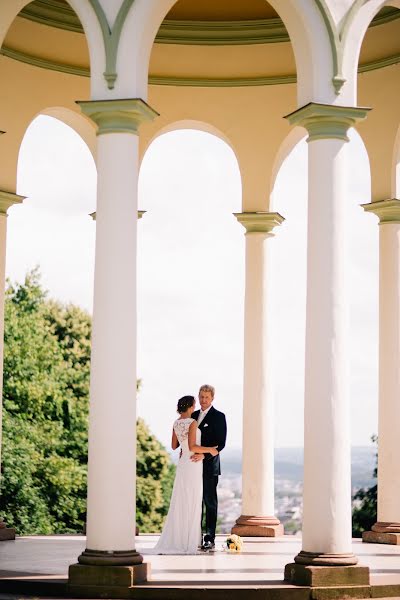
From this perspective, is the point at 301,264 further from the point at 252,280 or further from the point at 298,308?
the point at 252,280

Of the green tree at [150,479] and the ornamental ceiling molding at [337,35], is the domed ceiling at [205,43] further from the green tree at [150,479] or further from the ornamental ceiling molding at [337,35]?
the green tree at [150,479]

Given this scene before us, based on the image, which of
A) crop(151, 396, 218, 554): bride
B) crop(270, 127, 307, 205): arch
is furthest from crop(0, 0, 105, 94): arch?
crop(270, 127, 307, 205): arch

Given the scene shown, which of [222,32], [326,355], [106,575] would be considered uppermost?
[222,32]

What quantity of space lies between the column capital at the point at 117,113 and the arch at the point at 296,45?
0.42 meters

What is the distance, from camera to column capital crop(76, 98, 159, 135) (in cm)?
2808

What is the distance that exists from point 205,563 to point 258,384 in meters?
11.3

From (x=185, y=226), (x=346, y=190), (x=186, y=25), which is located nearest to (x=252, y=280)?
(x=186, y=25)

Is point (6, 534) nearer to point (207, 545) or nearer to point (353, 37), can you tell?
point (207, 545)

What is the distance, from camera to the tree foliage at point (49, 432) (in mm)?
78125

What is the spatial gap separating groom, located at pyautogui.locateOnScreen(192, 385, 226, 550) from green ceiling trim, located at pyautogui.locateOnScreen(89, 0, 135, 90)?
9311 millimetres

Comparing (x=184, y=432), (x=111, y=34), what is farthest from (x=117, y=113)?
(x=184, y=432)

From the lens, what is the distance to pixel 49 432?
83.8 meters

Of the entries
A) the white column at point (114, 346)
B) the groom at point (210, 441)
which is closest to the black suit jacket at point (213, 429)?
the groom at point (210, 441)

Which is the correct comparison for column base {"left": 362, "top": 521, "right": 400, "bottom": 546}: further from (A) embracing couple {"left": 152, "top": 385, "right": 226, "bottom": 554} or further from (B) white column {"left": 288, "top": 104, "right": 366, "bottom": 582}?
(B) white column {"left": 288, "top": 104, "right": 366, "bottom": 582}
